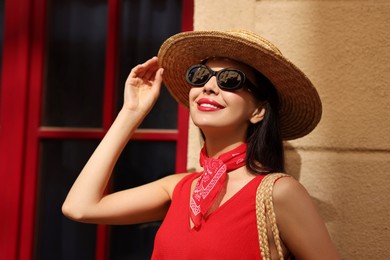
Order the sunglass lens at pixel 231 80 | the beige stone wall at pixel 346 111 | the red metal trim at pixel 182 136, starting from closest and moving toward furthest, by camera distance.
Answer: the sunglass lens at pixel 231 80, the beige stone wall at pixel 346 111, the red metal trim at pixel 182 136

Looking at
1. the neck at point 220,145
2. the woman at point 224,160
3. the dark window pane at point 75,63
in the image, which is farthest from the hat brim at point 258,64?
the dark window pane at point 75,63

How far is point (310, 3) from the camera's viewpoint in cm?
209

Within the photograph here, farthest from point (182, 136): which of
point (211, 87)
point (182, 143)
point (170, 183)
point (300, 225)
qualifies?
point (300, 225)

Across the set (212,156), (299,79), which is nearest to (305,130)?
(299,79)

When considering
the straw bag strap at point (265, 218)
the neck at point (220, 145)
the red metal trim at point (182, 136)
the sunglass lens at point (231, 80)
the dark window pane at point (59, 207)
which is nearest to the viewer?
the straw bag strap at point (265, 218)

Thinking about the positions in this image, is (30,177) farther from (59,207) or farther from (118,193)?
(118,193)

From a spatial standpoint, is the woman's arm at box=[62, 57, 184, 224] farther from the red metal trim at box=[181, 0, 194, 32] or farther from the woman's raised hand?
the red metal trim at box=[181, 0, 194, 32]

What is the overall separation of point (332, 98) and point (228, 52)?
2.27 feet

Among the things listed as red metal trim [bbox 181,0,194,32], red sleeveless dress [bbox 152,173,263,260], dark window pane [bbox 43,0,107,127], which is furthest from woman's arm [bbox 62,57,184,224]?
dark window pane [bbox 43,0,107,127]

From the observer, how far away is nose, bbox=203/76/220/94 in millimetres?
1593

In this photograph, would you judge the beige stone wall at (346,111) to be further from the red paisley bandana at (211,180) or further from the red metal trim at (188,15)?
the red paisley bandana at (211,180)

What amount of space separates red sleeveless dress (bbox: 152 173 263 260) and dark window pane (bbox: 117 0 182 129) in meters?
0.92

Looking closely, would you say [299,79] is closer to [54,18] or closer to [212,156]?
[212,156]

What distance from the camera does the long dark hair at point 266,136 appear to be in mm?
1635
